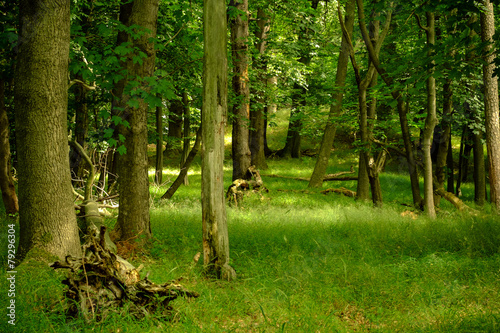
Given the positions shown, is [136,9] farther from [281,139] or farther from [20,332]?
[281,139]

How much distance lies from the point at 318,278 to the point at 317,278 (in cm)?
3

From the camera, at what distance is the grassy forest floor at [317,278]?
3.76 meters

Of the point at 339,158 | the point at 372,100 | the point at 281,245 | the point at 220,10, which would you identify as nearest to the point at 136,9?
the point at 220,10

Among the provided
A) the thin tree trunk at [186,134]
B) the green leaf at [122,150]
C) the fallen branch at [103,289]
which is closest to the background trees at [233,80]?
the green leaf at [122,150]

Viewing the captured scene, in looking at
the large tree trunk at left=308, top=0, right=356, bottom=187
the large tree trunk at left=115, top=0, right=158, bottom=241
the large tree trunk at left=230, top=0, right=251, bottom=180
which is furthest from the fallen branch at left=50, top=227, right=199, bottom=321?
the large tree trunk at left=308, top=0, right=356, bottom=187

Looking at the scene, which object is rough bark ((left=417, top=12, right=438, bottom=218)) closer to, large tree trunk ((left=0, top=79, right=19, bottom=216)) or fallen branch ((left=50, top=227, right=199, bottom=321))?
fallen branch ((left=50, top=227, right=199, bottom=321))

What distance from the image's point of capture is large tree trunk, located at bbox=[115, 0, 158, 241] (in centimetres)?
623

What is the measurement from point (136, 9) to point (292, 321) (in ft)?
17.9

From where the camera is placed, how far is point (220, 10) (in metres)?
5.27

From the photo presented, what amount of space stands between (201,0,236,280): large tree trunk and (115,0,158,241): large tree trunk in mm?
1503

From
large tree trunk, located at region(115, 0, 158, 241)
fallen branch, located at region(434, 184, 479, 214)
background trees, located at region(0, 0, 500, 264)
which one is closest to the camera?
background trees, located at region(0, 0, 500, 264)

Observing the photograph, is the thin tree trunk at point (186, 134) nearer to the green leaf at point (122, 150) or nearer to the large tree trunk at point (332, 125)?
the large tree trunk at point (332, 125)

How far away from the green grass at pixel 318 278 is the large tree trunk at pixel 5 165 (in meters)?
2.42

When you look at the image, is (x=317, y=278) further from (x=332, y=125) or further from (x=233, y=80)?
(x=332, y=125)
